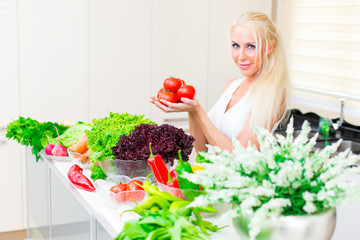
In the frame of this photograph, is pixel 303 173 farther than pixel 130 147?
No

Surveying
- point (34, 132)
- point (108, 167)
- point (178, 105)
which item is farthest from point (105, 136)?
point (34, 132)

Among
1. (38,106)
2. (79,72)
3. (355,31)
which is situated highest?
(355,31)

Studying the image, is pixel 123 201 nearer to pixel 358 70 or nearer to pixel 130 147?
pixel 130 147

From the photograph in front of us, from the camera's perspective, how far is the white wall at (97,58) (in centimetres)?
336

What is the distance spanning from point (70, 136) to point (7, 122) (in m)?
1.28

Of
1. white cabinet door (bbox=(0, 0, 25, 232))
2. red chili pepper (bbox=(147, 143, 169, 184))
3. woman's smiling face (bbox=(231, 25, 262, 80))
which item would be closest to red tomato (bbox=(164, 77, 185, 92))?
woman's smiling face (bbox=(231, 25, 262, 80))

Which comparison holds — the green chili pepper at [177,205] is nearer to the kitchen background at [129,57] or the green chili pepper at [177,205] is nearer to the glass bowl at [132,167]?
the glass bowl at [132,167]

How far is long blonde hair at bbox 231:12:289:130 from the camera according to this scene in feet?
7.86

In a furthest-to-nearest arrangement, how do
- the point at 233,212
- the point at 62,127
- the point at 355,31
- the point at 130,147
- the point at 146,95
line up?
the point at 146,95 → the point at 355,31 → the point at 62,127 → the point at 130,147 → the point at 233,212

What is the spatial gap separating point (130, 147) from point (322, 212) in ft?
2.69

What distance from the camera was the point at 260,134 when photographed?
1235 mm

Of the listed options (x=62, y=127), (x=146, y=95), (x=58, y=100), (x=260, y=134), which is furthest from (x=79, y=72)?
(x=260, y=134)

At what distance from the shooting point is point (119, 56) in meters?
3.63

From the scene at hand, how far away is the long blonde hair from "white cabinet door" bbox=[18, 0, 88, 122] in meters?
1.45
